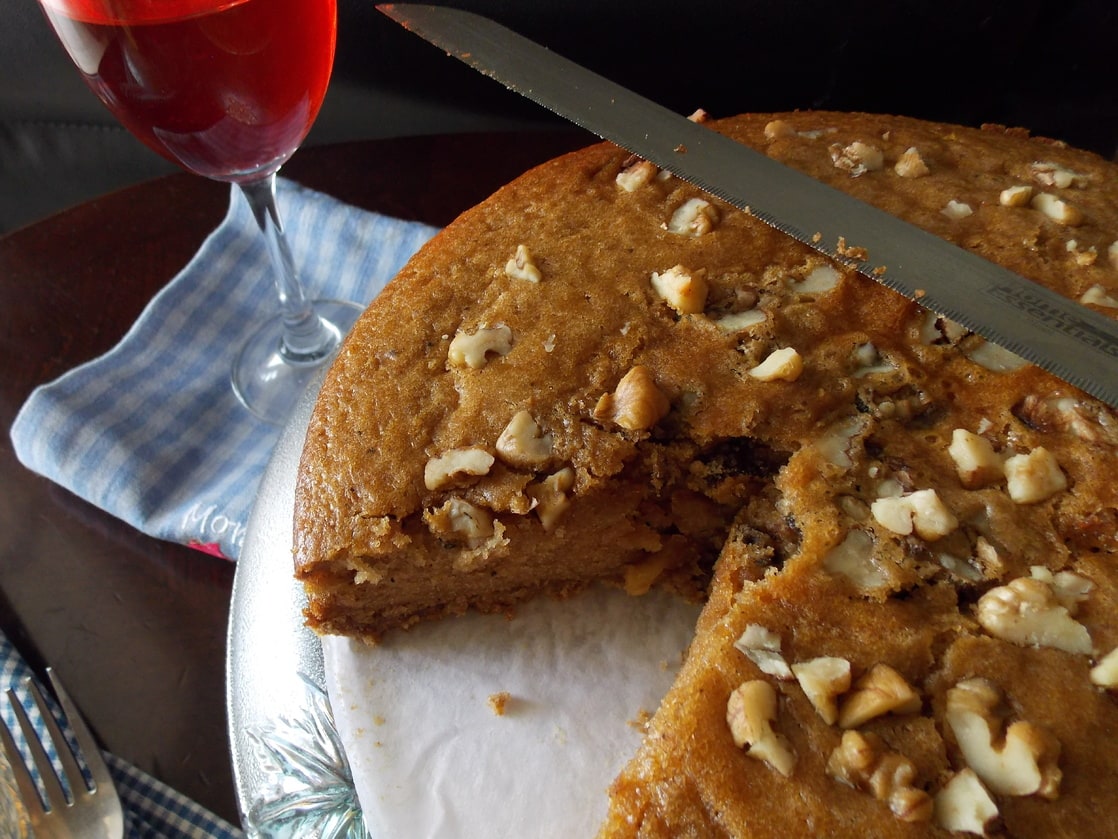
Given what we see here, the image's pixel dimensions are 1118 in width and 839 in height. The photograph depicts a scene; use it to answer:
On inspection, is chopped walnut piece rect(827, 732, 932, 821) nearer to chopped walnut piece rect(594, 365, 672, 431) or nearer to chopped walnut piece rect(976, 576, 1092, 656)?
chopped walnut piece rect(976, 576, 1092, 656)

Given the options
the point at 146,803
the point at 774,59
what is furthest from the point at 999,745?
the point at 774,59

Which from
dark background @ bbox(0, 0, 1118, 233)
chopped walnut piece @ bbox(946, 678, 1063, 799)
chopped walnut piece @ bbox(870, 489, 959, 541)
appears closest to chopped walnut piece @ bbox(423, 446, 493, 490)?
chopped walnut piece @ bbox(870, 489, 959, 541)

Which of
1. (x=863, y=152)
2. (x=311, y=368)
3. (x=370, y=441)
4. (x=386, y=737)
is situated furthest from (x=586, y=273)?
(x=311, y=368)

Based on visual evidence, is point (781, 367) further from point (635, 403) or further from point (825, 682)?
point (825, 682)

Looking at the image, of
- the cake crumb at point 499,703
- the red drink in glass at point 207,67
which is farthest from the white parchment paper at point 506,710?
the red drink in glass at point 207,67

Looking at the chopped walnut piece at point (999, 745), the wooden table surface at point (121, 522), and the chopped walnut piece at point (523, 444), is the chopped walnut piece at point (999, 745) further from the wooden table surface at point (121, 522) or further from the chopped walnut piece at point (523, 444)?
the wooden table surface at point (121, 522)

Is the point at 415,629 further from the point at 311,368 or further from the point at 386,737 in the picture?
the point at 311,368

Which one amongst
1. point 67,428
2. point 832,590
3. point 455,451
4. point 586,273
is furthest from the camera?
point 67,428
